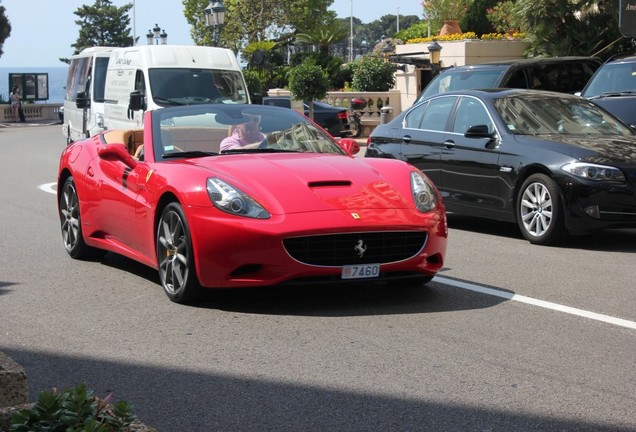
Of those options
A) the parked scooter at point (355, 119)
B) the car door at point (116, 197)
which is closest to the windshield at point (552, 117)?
the car door at point (116, 197)

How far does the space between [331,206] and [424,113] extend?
5.69m

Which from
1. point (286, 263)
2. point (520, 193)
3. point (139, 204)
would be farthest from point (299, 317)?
point (520, 193)

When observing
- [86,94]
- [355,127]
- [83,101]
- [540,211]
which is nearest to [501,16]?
[355,127]

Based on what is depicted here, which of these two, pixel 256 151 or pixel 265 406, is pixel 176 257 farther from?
pixel 265 406

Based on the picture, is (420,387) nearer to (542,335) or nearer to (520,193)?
(542,335)

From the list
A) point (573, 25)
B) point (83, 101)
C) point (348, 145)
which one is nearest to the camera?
point (348, 145)

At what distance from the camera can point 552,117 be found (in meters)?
12.0

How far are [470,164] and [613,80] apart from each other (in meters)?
5.08

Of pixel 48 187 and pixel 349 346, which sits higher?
pixel 48 187

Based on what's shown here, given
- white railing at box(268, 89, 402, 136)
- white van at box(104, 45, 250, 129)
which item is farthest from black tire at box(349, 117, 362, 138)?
white van at box(104, 45, 250, 129)

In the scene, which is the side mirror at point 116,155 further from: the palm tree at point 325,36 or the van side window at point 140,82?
the palm tree at point 325,36

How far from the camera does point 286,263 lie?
24.5 feet

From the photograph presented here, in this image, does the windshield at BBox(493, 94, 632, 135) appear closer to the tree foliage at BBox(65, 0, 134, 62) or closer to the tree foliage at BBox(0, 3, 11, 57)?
the tree foliage at BBox(0, 3, 11, 57)

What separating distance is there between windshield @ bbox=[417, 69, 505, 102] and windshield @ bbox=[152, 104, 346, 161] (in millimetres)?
7796
